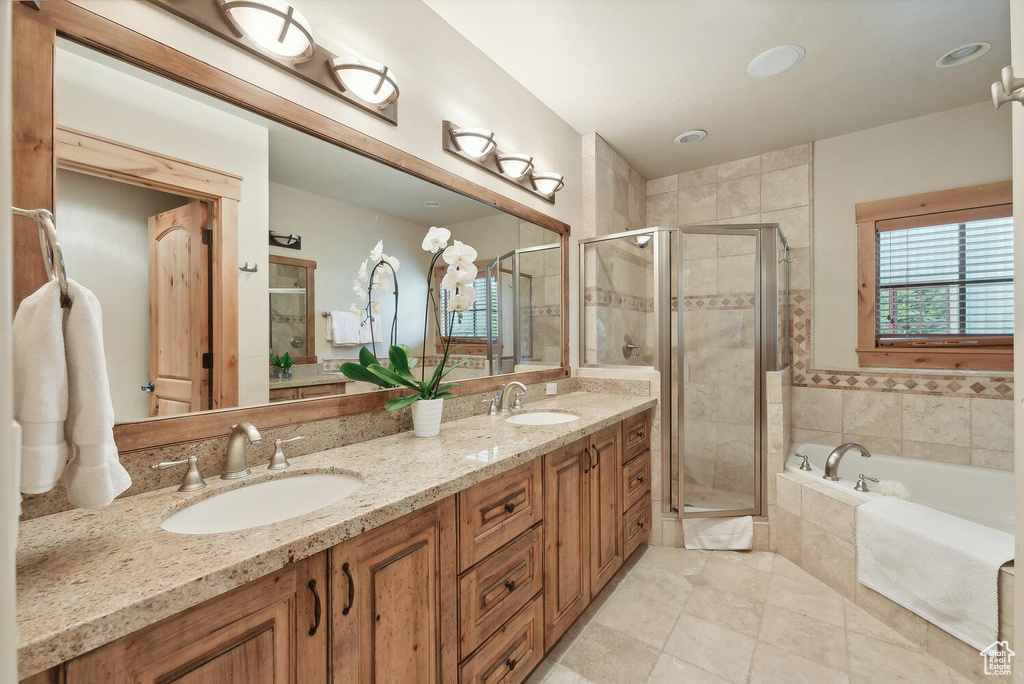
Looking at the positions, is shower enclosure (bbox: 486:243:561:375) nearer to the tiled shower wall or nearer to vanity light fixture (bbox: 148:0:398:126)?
vanity light fixture (bbox: 148:0:398:126)

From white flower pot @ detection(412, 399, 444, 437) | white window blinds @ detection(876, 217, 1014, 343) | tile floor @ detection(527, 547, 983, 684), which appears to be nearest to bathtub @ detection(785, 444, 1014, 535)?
tile floor @ detection(527, 547, 983, 684)

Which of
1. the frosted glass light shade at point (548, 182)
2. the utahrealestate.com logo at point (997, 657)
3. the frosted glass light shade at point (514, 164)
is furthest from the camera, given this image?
the frosted glass light shade at point (548, 182)

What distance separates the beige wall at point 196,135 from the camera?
0.93 meters

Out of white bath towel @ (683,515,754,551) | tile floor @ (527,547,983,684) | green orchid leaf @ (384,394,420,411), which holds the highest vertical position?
green orchid leaf @ (384,394,420,411)

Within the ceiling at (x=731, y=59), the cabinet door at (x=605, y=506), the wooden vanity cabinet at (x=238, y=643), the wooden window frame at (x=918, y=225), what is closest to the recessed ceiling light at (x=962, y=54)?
the ceiling at (x=731, y=59)

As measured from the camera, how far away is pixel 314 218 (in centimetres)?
137

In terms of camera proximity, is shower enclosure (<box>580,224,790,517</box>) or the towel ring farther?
shower enclosure (<box>580,224,790,517</box>)

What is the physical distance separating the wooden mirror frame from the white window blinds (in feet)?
10.4

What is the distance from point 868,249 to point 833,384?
92cm

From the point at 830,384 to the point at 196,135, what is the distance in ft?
11.8

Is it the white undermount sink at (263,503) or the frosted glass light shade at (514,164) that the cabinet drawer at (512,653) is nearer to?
the white undermount sink at (263,503)

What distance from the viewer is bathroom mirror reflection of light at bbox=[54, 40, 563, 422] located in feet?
3.13

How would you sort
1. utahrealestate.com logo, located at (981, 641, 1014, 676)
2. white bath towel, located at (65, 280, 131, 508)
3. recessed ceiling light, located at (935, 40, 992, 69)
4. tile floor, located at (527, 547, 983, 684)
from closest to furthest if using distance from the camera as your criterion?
white bath towel, located at (65, 280, 131, 508) → utahrealestate.com logo, located at (981, 641, 1014, 676) → tile floor, located at (527, 547, 983, 684) → recessed ceiling light, located at (935, 40, 992, 69)

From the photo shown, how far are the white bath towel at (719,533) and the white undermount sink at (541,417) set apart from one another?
1.10 m
